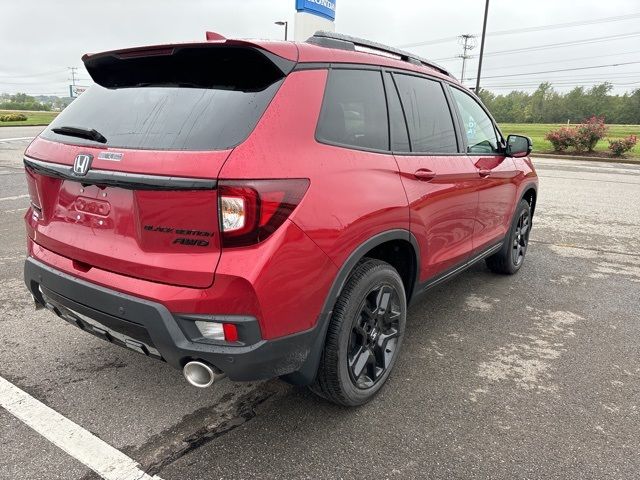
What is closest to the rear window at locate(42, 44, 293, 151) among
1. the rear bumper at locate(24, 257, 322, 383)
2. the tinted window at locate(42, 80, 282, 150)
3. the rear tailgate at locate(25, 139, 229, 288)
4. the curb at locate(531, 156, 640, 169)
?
the tinted window at locate(42, 80, 282, 150)

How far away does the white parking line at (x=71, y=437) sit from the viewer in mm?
2035

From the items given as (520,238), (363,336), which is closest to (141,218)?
(363,336)

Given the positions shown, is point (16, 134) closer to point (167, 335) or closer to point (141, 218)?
point (141, 218)

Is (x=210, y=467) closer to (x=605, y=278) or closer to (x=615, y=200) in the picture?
(x=605, y=278)

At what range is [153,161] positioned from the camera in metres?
1.91

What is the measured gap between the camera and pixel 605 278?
4.84 metres

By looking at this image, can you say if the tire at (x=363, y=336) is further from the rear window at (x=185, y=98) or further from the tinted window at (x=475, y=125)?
the tinted window at (x=475, y=125)

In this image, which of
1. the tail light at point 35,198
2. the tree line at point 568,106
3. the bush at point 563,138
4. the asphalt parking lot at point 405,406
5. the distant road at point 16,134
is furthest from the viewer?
the tree line at point 568,106

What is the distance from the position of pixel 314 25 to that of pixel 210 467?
11246mm

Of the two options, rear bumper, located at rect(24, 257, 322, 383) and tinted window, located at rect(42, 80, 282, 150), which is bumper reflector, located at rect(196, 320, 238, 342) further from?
tinted window, located at rect(42, 80, 282, 150)

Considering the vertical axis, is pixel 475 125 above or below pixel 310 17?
below

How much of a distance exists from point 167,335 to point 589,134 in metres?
23.2

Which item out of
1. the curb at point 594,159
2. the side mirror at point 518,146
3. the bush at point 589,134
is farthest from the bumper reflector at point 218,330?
the bush at point 589,134

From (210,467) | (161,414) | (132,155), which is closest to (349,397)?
(210,467)
